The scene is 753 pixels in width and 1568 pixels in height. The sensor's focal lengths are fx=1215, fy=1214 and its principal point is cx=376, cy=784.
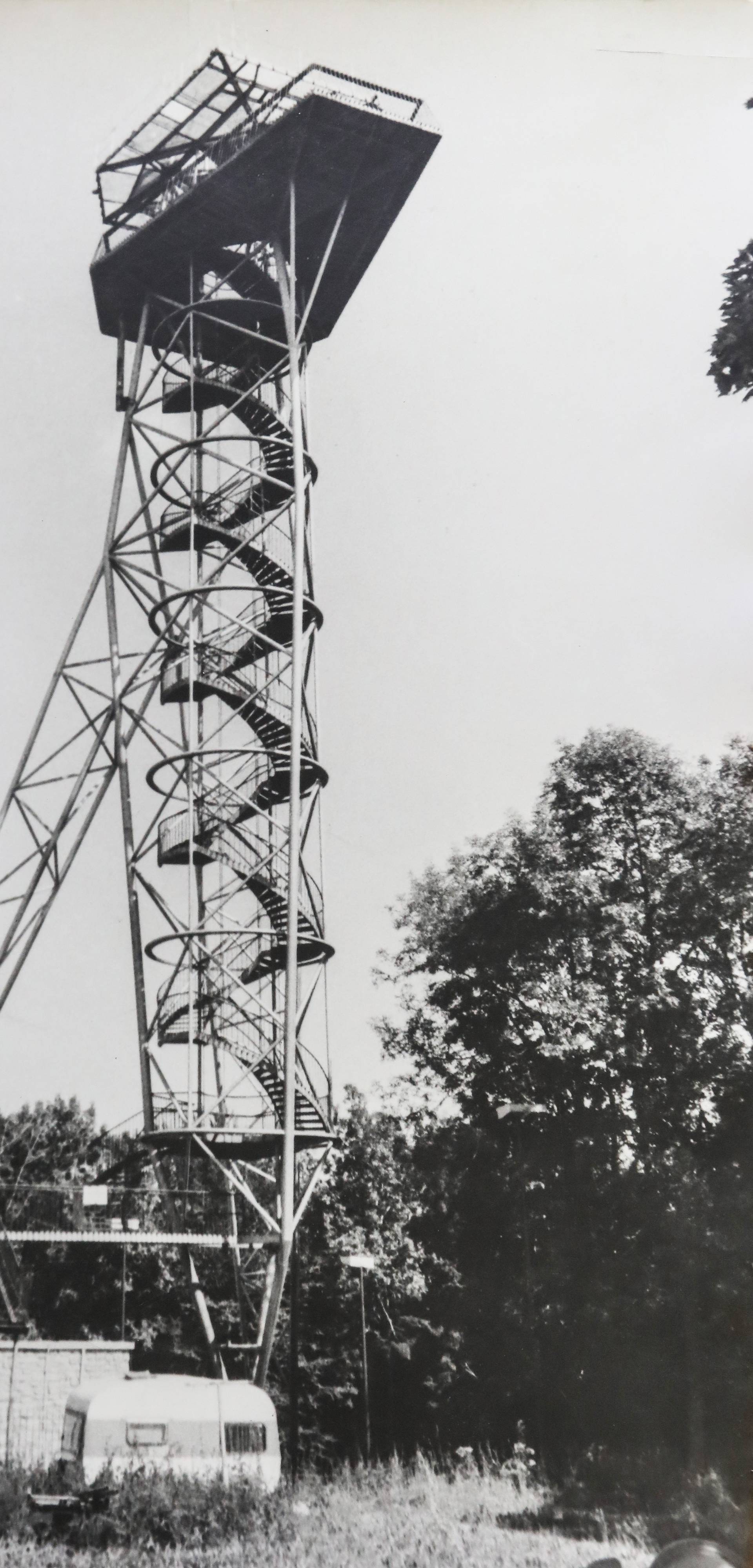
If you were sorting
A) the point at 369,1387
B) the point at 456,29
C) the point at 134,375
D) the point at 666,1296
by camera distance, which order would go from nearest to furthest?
the point at 456,29 < the point at 666,1296 < the point at 134,375 < the point at 369,1387

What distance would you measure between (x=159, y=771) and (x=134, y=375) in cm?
558

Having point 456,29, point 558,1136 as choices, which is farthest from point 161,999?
point 456,29

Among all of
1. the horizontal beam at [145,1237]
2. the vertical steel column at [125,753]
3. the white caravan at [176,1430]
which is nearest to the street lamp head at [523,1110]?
the horizontal beam at [145,1237]

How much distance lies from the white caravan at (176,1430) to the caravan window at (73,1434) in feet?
0.05

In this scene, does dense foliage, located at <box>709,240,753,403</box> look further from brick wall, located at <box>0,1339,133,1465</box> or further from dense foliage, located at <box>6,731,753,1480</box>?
brick wall, located at <box>0,1339,133,1465</box>

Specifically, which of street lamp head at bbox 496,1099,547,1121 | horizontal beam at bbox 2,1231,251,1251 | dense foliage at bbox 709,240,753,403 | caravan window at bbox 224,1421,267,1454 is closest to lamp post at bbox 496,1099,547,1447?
street lamp head at bbox 496,1099,547,1121

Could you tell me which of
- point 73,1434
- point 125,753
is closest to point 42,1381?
point 73,1434

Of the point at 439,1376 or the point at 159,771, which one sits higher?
the point at 159,771

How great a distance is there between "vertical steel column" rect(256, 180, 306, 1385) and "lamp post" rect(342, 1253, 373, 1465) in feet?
13.5

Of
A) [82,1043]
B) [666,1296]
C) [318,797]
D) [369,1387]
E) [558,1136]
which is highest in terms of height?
[318,797]

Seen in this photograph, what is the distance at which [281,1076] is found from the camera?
14.3 meters

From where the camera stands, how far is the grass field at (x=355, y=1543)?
9.10 m

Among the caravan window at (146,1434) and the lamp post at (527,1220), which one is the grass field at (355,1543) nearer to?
the caravan window at (146,1434)

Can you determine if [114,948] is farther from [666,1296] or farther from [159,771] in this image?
[666,1296]
